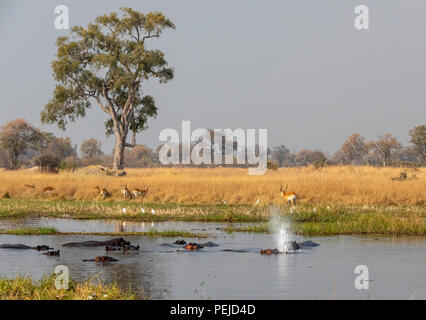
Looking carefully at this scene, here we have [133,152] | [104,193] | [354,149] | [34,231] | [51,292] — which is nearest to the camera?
[51,292]

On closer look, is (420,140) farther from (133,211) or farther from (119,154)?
(133,211)

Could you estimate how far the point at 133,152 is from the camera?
93.2 metres

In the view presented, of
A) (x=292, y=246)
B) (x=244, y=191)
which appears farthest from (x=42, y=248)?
(x=244, y=191)

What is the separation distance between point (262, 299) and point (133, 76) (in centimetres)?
3536

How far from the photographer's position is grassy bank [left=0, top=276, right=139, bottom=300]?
845 centimetres

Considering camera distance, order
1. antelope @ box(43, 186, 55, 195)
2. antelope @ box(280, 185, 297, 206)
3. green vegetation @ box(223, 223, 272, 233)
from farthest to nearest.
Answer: antelope @ box(43, 186, 55, 195)
antelope @ box(280, 185, 297, 206)
green vegetation @ box(223, 223, 272, 233)

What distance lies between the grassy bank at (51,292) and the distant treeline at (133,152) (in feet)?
103

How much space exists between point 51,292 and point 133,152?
84.9m

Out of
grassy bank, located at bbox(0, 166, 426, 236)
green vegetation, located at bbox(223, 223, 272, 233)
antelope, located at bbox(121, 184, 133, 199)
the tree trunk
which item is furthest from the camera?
the tree trunk

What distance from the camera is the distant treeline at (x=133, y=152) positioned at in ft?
197

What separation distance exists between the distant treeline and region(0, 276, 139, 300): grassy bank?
31.5 m

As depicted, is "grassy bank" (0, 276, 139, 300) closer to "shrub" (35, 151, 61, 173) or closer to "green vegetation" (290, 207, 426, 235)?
"green vegetation" (290, 207, 426, 235)

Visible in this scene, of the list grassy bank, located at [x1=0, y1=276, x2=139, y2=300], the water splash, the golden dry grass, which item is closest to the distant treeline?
the golden dry grass
